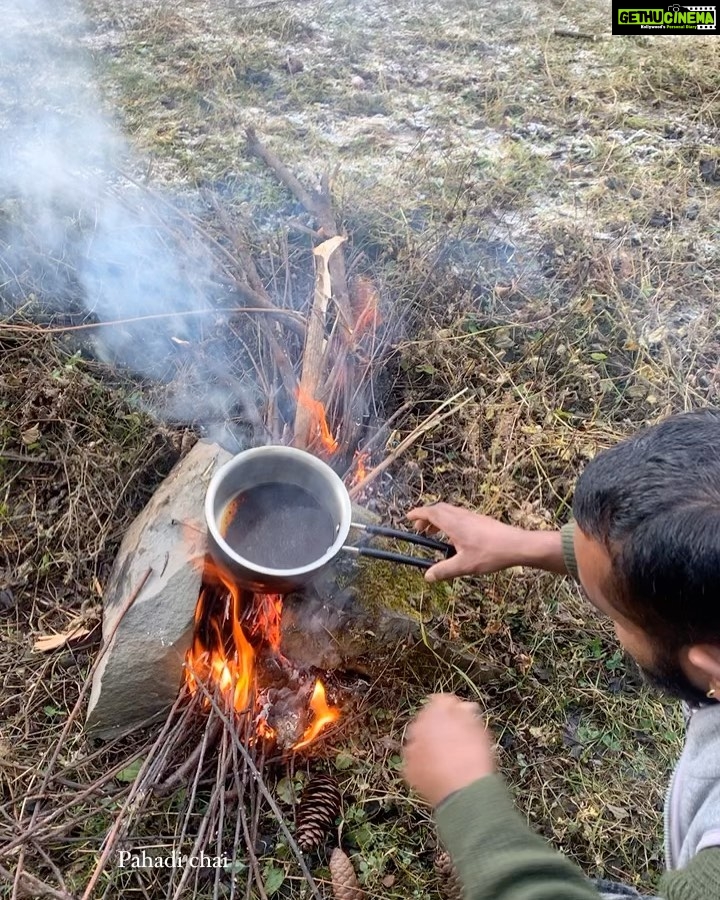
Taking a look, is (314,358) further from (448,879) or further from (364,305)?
(448,879)

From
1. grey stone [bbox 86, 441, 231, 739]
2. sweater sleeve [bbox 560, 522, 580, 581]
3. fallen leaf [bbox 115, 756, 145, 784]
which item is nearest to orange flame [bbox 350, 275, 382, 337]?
grey stone [bbox 86, 441, 231, 739]

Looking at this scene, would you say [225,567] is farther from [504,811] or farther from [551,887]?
[551,887]

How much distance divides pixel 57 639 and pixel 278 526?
1.01m

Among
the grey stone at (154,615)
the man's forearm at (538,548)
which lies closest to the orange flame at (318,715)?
the grey stone at (154,615)

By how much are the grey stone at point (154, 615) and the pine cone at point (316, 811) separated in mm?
613

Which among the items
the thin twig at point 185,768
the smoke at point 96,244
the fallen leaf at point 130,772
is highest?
the smoke at point 96,244

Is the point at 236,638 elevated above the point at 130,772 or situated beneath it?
elevated above

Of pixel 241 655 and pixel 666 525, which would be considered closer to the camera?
pixel 666 525

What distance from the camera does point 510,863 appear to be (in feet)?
4.61

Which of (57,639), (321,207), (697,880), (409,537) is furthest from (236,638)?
(321,207)

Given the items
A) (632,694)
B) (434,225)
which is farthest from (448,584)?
(434,225)

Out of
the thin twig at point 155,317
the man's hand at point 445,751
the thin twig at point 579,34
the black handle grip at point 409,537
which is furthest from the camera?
the thin twig at point 579,34

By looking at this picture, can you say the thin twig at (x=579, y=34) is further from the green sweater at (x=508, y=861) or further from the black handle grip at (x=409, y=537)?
the green sweater at (x=508, y=861)

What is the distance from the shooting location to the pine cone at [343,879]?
2.28 meters
